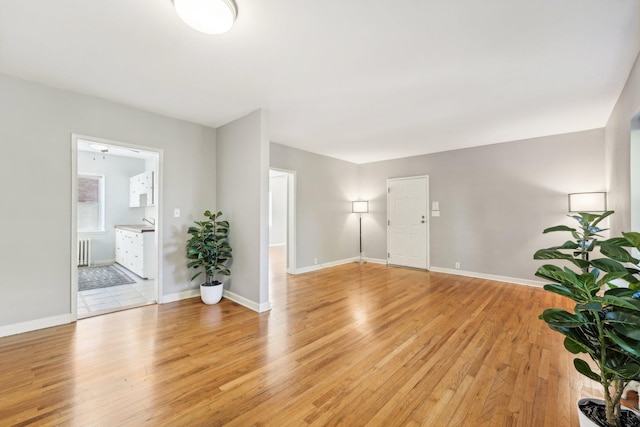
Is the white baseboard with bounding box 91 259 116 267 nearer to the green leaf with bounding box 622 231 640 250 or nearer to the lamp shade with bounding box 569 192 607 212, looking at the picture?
the green leaf with bounding box 622 231 640 250

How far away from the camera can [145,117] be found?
134 inches

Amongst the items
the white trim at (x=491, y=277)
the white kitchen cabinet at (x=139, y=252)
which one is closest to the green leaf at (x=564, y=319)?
the white trim at (x=491, y=277)

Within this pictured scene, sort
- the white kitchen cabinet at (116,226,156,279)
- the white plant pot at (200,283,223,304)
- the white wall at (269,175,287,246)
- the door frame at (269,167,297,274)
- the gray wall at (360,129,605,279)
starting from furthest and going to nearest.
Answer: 1. the white wall at (269,175,287,246)
2. the door frame at (269,167,297,274)
3. the white kitchen cabinet at (116,226,156,279)
4. the gray wall at (360,129,605,279)
5. the white plant pot at (200,283,223,304)

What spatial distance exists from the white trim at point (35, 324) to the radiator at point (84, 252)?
141 inches

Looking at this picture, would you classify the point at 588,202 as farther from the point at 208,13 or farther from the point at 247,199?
the point at 208,13

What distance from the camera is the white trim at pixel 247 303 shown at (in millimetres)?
3254

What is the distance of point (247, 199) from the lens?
347cm

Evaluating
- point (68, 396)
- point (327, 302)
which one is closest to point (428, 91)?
point (327, 302)

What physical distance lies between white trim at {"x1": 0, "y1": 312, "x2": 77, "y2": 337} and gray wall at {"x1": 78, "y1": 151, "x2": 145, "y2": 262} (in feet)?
12.2

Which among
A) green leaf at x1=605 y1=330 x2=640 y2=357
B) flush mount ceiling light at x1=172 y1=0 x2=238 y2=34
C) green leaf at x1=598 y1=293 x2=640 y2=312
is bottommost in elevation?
green leaf at x1=605 y1=330 x2=640 y2=357

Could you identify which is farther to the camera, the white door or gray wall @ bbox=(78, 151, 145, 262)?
gray wall @ bbox=(78, 151, 145, 262)

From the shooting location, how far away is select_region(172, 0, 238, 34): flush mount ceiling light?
1.59 metres

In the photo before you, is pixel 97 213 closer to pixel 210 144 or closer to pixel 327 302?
pixel 210 144

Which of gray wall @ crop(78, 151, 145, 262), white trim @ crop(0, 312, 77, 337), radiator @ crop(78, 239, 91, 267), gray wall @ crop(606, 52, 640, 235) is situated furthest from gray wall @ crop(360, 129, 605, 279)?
radiator @ crop(78, 239, 91, 267)
